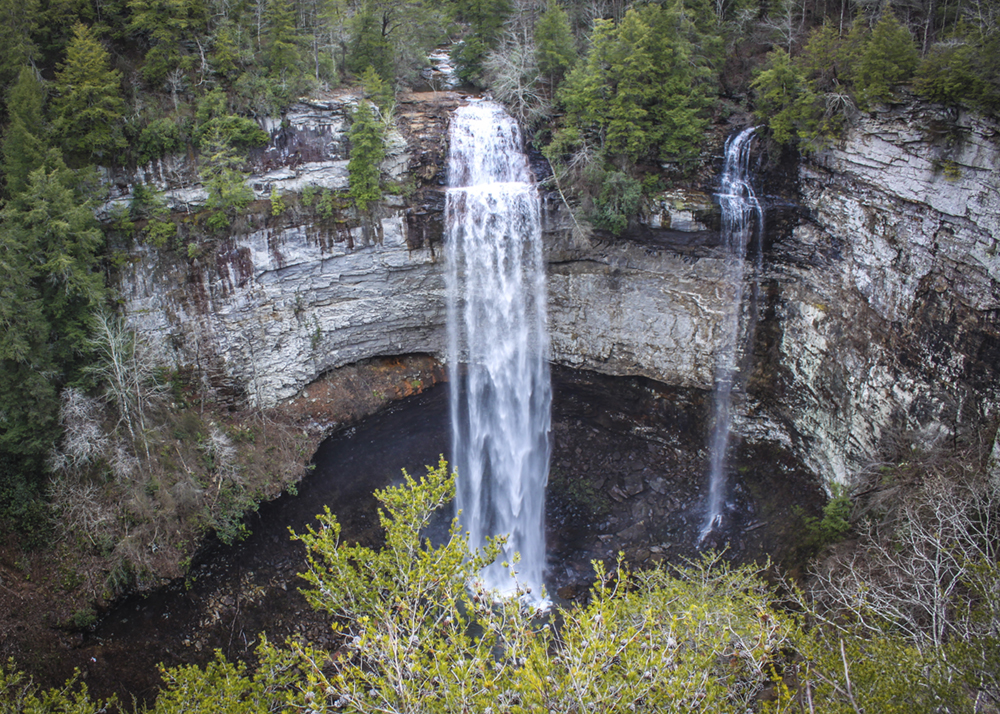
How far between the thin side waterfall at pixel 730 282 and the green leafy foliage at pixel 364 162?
11240 millimetres

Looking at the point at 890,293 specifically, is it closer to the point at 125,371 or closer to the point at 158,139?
the point at 125,371

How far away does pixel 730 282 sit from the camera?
19719 millimetres

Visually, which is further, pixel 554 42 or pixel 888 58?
pixel 554 42

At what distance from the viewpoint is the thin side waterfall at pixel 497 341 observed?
20.9 meters

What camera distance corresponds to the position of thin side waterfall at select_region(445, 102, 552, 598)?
20.9 meters

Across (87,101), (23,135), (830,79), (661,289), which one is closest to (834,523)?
(661,289)

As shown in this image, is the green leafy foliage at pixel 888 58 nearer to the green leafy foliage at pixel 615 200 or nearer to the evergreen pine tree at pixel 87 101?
the green leafy foliage at pixel 615 200

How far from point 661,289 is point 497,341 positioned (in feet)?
20.1

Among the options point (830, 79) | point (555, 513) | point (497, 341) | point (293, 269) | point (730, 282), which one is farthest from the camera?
point (497, 341)

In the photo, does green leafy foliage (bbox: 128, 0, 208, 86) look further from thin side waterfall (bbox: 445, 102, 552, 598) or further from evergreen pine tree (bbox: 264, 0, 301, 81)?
thin side waterfall (bbox: 445, 102, 552, 598)

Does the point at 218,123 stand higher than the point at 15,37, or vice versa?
the point at 15,37

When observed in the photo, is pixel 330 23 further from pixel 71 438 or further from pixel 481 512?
pixel 481 512

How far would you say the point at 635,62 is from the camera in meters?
18.9

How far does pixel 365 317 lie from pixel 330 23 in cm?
1139
